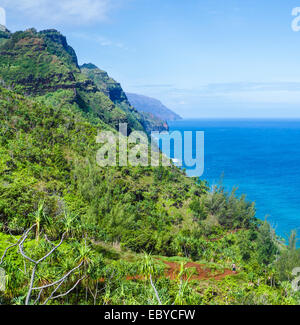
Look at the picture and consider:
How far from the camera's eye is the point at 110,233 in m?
33.0

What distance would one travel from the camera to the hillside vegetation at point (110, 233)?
1283cm

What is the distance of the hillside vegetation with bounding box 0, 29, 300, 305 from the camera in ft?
42.1

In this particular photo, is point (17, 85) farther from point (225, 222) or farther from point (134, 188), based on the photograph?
point (225, 222)

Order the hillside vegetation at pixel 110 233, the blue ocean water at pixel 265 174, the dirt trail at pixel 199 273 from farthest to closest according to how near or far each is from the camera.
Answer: the blue ocean water at pixel 265 174 < the dirt trail at pixel 199 273 < the hillside vegetation at pixel 110 233

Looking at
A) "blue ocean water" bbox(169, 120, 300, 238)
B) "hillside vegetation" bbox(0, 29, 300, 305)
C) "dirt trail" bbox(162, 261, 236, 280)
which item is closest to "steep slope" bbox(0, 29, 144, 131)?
"hillside vegetation" bbox(0, 29, 300, 305)

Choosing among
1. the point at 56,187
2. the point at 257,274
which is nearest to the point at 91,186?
the point at 56,187

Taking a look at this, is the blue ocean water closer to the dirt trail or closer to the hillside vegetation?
the hillside vegetation

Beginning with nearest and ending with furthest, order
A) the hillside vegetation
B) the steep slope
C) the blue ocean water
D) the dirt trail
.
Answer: the hillside vegetation, the dirt trail, the blue ocean water, the steep slope

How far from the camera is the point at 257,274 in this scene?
23641 millimetres

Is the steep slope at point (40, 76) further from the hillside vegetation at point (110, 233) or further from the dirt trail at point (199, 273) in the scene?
the dirt trail at point (199, 273)

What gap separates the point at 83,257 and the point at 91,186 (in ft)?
103

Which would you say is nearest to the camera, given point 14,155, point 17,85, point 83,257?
point 83,257

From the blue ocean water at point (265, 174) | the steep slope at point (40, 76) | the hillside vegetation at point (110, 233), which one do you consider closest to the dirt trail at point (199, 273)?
the hillside vegetation at point (110, 233)
